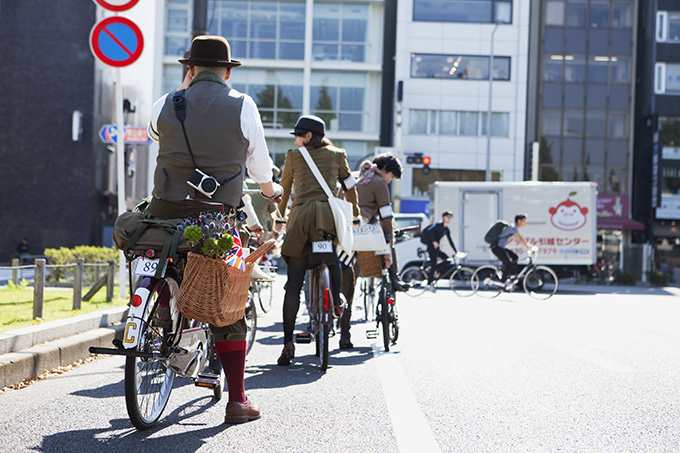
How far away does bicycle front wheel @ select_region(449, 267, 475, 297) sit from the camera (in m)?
18.3

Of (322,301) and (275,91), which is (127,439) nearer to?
(322,301)

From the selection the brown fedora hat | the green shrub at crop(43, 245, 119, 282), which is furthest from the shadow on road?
the green shrub at crop(43, 245, 119, 282)

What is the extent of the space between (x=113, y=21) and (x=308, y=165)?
3602mm

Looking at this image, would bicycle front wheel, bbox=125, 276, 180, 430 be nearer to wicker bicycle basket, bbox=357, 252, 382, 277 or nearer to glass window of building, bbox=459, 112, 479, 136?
wicker bicycle basket, bbox=357, 252, 382, 277

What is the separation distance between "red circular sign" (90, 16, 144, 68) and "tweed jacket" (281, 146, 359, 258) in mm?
3201

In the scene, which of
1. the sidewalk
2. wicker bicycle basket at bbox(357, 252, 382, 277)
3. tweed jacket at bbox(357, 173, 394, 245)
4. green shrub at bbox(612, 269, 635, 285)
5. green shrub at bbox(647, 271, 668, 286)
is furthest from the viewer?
green shrub at bbox(647, 271, 668, 286)

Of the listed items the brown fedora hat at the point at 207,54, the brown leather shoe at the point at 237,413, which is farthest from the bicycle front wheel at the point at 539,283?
the brown fedora hat at the point at 207,54

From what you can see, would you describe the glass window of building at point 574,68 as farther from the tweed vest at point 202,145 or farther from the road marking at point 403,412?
the tweed vest at point 202,145

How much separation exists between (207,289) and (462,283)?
18.7 m

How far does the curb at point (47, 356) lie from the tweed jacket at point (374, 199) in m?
2.49

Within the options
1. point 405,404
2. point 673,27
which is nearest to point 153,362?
point 405,404

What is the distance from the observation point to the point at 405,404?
4.45 metres

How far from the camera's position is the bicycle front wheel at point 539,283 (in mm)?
17688

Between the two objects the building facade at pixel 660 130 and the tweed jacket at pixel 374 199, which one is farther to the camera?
the building facade at pixel 660 130
